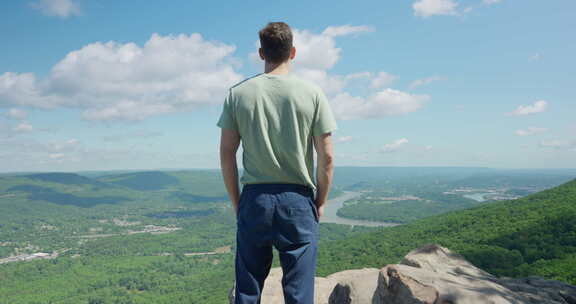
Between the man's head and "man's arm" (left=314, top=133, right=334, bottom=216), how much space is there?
2.38ft

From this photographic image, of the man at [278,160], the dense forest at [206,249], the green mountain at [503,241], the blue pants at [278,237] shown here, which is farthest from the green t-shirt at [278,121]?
the dense forest at [206,249]

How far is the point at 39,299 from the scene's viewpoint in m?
77.6

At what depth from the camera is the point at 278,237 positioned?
109 inches

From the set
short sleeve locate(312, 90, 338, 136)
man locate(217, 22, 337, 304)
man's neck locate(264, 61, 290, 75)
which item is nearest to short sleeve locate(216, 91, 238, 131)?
man locate(217, 22, 337, 304)

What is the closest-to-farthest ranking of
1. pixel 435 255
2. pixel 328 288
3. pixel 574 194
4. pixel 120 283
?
pixel 435 255, pixel 328 288, pixel 574 194, pixel 120 283

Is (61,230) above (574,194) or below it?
below

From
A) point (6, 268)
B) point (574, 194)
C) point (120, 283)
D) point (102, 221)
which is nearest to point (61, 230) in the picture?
point (102, 221)

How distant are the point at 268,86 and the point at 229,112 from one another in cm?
40

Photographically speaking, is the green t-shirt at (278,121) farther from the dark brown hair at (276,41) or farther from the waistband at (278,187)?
the dark brown hair at (276,41)

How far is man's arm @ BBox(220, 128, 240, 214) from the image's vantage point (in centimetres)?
294

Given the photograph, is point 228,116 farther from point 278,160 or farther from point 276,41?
point 276,41

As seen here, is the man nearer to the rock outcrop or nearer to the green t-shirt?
the green t-shirt

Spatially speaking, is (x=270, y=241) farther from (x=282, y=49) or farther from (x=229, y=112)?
(x=282, y=49)

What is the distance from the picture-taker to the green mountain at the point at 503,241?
27.8 m
